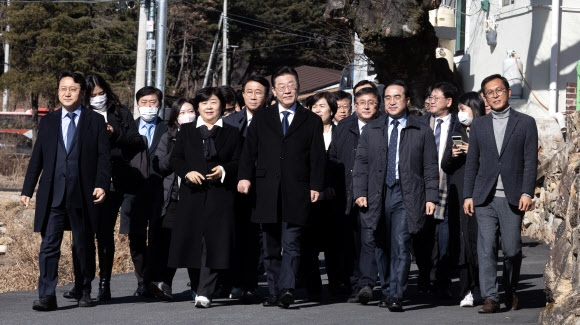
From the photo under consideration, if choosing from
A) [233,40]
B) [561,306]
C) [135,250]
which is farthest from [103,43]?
[561,306]

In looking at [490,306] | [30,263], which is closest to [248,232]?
[490,306]

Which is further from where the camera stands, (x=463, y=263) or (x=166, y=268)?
(x=166, y=268)

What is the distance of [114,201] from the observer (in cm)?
1127

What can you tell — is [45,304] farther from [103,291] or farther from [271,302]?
[271,302]

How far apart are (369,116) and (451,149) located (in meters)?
1.04

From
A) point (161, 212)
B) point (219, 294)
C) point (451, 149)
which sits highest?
point (451, 149)

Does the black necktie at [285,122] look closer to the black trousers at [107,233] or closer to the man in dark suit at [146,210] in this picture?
the man in dark suit at [146,210]

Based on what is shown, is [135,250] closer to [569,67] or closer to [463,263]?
[463,263]

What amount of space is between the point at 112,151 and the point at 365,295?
9.63 ft

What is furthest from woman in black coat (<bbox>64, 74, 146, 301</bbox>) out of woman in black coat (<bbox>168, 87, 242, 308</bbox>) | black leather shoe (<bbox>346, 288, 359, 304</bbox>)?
black leather shoe (<bbox>346, 288, 359, 304</bbox>)

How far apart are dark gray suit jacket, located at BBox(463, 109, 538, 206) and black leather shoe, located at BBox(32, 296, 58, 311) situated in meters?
3.94

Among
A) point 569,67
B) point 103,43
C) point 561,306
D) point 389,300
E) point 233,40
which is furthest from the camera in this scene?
point 233,40

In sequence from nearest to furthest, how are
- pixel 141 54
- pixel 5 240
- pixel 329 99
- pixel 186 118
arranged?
pixel 186 118, pixel 329 99, pixel 5 240, pixel 141 54

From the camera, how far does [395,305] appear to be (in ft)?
33.7
